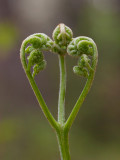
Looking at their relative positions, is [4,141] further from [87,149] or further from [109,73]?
[109,73]

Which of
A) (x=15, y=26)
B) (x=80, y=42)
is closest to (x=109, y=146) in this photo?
(x=15, y=26)

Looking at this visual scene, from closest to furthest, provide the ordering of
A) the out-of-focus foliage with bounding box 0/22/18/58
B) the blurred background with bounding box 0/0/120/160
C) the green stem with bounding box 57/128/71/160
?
the green stem with bounding box 57/128/71/160, the blurred background with bounding box 0/0/120/160, the out-of-focus foliage with bounding box 0/22/18/58

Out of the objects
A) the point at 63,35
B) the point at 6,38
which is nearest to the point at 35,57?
the point at 63,35

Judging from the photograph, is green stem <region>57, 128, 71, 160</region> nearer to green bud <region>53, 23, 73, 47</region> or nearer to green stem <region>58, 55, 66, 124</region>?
green stem <region>58, 55, 66, 124</region>

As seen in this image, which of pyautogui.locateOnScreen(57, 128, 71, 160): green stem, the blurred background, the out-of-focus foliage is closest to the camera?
pyautogui.locateOnScreen(57, 128, 71, 160): green stem

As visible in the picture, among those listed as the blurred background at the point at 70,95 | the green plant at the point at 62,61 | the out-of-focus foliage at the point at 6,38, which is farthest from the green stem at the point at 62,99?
the out-of-focus foliage at the point at 6,38

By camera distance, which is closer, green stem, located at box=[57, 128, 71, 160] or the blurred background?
green stem, located at box=[57, 128, 71, 160]

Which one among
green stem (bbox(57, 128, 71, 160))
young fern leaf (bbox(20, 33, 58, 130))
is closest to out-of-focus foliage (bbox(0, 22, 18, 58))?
young fern leaf (bbox(20, 33, 58, 130))
